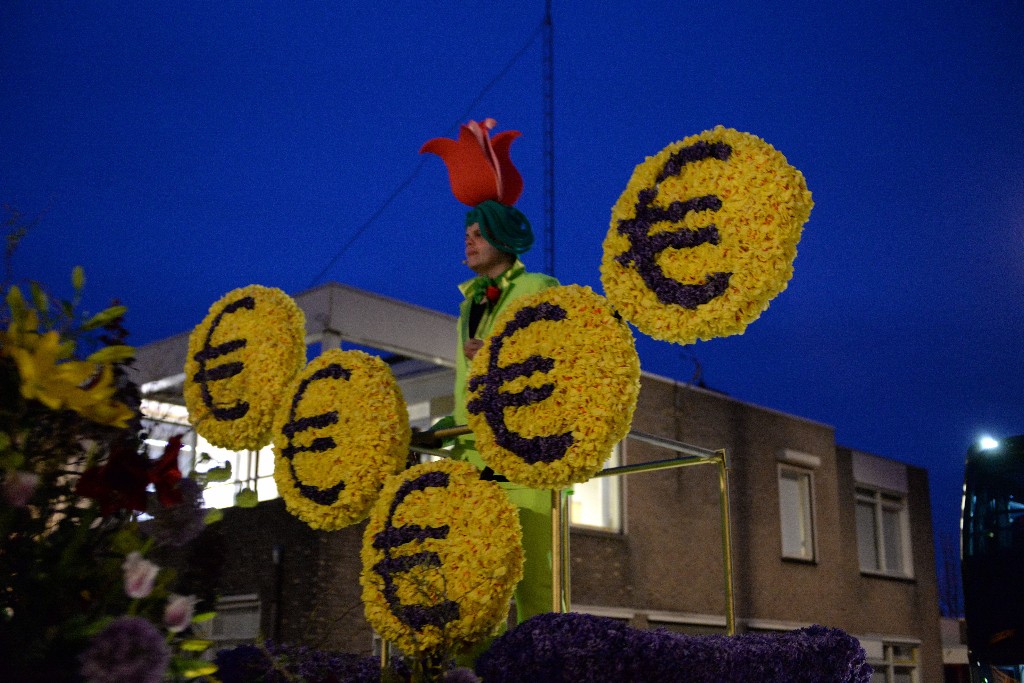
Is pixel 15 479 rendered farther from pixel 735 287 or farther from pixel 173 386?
pixel 173 386

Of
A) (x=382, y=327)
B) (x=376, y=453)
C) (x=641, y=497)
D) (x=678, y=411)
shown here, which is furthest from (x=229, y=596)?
(x=376, y=453)

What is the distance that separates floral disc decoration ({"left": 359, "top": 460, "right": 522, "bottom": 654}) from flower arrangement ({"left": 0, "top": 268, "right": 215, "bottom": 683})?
1359 mm

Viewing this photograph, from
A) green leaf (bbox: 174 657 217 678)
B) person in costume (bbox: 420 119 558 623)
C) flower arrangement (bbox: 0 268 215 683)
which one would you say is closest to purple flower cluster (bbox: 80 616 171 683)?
flower arrangement (bbox: 0 268 215 683)

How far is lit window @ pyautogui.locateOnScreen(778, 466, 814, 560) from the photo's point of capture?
21234mm

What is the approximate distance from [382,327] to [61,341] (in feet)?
37.9

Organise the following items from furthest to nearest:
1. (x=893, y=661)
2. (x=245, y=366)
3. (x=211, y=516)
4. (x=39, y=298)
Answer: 1. (x=893, y=661)
2. (x=245, y=366)
3. (x=211, y=516)
4. (x=39, y=298)

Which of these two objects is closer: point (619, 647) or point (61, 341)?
point (61, 341)

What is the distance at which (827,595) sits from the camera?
70.4 ft

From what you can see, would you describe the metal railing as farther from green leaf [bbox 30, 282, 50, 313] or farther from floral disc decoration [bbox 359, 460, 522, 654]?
green leaf [bbox 30, 282, 50, 313]

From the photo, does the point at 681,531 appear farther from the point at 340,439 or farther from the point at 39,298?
the point at 39,298

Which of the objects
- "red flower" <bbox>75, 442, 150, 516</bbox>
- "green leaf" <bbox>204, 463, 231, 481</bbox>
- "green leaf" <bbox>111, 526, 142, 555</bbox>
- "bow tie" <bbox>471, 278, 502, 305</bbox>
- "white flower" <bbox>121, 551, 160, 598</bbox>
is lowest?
"white flower" <bbox>121, 551, 160, 598</bbox>

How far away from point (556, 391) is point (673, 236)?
2.07ft

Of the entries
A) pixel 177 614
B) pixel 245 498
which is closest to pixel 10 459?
pixel 177 614

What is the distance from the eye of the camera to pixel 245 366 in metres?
4.46
